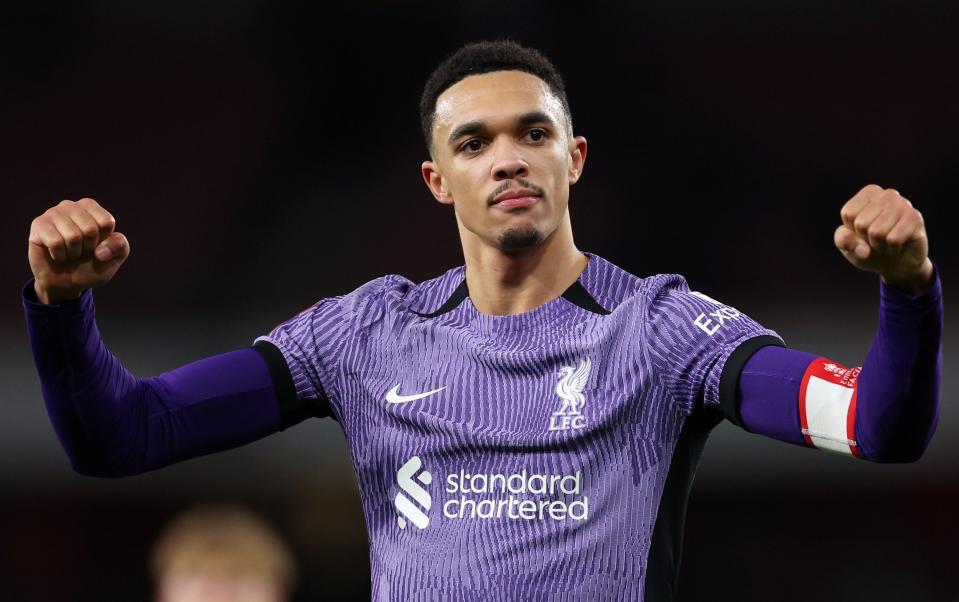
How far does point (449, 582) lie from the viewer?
240cm

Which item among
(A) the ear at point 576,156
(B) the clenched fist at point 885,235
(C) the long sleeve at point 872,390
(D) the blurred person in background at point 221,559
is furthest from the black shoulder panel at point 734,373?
(D) the blurred person in background at point 221,559

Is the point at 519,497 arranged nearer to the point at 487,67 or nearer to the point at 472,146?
the point at 472,146

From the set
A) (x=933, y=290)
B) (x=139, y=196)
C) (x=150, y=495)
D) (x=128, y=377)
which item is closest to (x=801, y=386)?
(x=933, y=290)

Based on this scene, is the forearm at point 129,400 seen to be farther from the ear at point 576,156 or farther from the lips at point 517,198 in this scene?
the ear at point 576,156

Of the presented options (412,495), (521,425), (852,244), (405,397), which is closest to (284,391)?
(405,397)

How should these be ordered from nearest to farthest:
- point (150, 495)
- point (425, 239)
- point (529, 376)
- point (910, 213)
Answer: point (910, 213) → point (529, 376) → point (150, 495) → point (425, 239)

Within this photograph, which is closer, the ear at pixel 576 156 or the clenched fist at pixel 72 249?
the clenched fist at pixel 72 249

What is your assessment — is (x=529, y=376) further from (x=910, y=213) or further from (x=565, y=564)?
(x=910, y=213)

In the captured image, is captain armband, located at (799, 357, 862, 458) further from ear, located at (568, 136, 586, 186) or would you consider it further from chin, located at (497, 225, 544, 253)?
ear, located at (568, 136, 586, 186)

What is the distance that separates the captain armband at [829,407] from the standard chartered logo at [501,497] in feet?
1.47

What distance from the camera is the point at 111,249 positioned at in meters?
2.23

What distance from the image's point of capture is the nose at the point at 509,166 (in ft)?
8.83

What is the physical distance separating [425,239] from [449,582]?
3.18 m

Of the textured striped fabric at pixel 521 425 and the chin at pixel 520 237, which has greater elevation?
the chin at pixel 520 237
